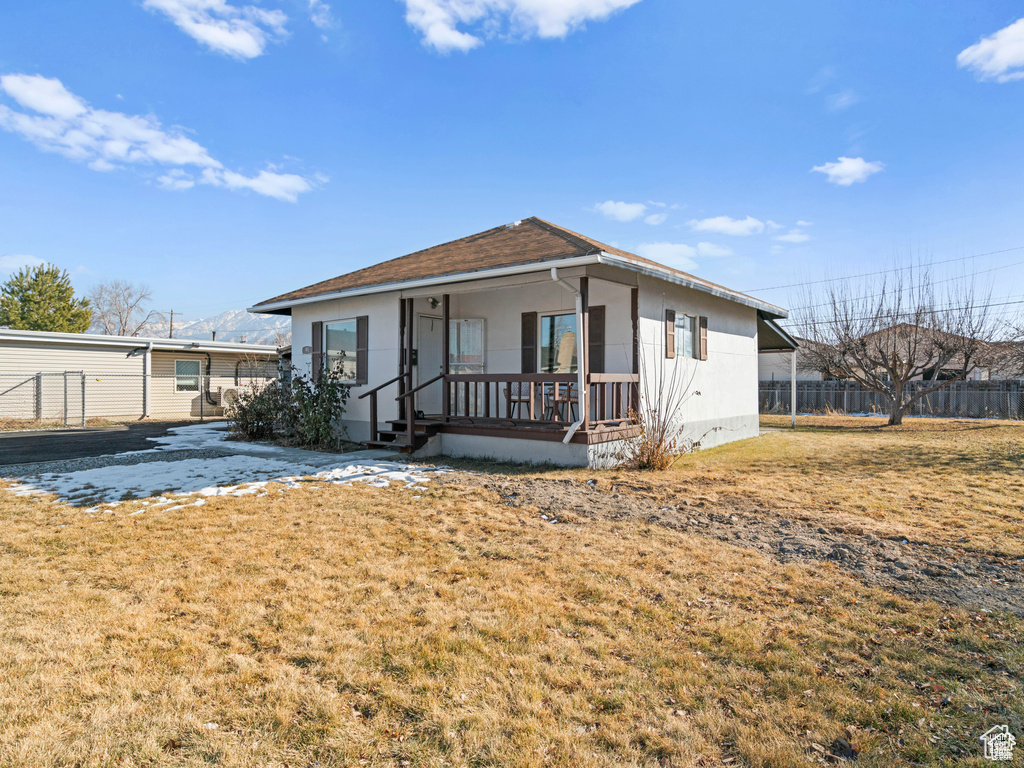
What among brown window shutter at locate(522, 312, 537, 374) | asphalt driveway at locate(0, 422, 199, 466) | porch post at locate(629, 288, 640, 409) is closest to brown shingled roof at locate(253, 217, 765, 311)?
porch post at locate(629, 288, 640, 409)

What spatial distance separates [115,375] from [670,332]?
57.2ft

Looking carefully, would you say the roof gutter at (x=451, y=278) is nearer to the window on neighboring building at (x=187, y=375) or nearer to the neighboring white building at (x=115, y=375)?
the neighboring white building at (x=115, y=375)

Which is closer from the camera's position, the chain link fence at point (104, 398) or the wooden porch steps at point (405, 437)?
the wooden porch steps at point (405, 437)

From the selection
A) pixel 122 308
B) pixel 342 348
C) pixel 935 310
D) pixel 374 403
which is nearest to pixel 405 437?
pixel 374 403

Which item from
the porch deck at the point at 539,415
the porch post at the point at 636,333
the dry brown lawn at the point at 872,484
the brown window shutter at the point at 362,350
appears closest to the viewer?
the dry brown lawn at the point at 872,484

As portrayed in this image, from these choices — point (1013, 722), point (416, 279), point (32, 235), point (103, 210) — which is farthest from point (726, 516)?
point (32, 235)

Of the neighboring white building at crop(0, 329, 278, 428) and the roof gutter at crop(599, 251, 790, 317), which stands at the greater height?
the roof gutter at crop(599, 251, 790, 317)

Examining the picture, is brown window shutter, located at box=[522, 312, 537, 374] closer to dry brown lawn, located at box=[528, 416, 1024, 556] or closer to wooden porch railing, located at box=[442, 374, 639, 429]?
wooden porch railing, located at box=[442, 374, 639, 429]

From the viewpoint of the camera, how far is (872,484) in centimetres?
726

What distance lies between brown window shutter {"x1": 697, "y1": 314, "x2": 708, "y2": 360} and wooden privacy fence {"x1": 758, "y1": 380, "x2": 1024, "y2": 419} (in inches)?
576

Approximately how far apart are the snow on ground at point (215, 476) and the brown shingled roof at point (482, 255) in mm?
3180

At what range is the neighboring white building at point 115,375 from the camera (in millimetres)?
16312

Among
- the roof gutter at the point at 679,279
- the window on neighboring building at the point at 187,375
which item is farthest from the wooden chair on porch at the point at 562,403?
the window on neighboring building at the point at 187,375

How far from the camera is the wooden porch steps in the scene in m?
9.22
